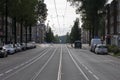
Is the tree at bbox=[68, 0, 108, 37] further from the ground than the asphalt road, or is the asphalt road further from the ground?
the tree at bbox=[68, 0, 108, 37]

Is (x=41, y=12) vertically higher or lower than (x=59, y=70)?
higher

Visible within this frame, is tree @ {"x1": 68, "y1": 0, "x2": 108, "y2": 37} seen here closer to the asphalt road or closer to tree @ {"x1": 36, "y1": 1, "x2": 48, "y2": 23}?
tree @ {"x1": 36, "y1": 1, "x2": 48, "y2": 23}

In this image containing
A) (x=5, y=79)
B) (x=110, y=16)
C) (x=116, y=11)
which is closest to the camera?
(x=5, y=79)

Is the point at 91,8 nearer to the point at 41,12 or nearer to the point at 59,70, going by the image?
the point at 41,12

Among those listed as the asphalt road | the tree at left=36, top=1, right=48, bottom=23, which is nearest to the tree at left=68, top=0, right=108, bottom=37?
the tree at left=36, top=1, right=48, bottom=23

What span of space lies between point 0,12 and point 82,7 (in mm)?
32773

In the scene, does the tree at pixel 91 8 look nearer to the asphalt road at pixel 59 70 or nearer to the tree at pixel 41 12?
the tree at pixel 41 12

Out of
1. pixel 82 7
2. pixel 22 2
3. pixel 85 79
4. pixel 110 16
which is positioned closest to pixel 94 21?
pixel 82 7

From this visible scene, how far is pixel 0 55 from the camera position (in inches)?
1934

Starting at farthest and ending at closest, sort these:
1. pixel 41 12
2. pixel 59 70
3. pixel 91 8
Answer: pixel 41 12 < pixel 91 8 < pixel 59 70

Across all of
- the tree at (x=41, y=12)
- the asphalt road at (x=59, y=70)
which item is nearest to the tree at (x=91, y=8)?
the tree at (x=41, y=12)

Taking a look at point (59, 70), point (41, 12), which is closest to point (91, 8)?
point (41, 12)

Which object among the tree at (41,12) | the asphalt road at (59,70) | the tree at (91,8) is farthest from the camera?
the tree at (41,12)

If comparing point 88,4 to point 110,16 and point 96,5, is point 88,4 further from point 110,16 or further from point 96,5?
point 110,16
